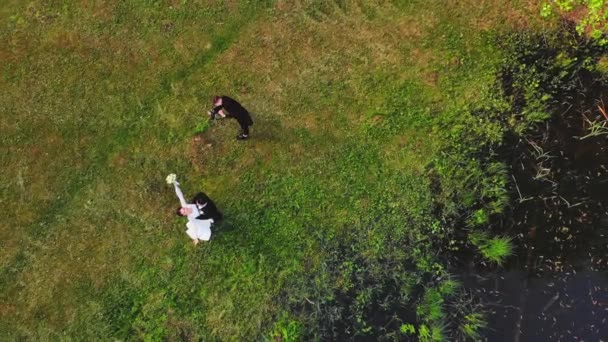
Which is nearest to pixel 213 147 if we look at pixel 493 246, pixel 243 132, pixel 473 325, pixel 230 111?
pixel 243 132

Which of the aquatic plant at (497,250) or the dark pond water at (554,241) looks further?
the aquatic plant at (497,250)

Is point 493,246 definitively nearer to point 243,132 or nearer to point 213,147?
point 243,132

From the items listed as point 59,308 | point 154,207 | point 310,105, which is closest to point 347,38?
point 310,105

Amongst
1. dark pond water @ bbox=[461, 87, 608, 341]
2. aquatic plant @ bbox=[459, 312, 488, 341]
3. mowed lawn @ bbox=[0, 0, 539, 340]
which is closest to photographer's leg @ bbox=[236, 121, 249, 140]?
mowed lawn @ bbox=[0, 0, 539, 340]

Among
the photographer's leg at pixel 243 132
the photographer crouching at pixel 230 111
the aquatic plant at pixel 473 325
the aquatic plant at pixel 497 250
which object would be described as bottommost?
the aquatic plant at pixel 473 325

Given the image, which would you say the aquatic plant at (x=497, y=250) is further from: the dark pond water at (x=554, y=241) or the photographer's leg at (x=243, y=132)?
the photographer's leg at (x=243, y=132)

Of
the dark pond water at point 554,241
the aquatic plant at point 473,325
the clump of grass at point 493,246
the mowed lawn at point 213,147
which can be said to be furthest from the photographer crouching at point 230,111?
the aquatic plant at point 473,325

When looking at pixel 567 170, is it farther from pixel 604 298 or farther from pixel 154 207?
pixel 154 207

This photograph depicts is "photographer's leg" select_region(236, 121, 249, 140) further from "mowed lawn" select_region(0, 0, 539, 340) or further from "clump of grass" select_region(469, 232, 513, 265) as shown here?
"clump of grass" select_region(469, 232, 513, 265)

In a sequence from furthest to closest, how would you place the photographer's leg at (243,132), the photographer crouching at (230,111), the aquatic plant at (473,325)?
1. the photographer's leg at (243,132)
2. the photographer crouching at (230,111)
3. the aquatic plant at (473,325)
